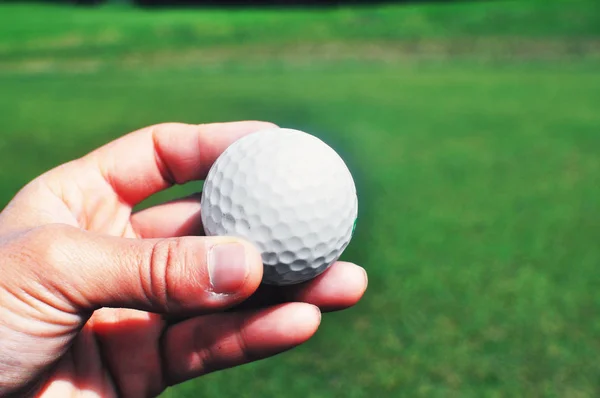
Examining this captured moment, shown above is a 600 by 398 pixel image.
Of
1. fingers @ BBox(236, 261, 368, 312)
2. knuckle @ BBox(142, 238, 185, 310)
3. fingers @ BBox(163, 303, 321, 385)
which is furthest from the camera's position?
fingers @ BBox(236, 261, 368, 312)

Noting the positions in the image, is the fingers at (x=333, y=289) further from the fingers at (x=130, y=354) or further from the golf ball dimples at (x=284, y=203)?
the fingers at (x=130, y=354)

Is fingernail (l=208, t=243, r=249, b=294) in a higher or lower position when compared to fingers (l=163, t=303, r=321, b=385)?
higher

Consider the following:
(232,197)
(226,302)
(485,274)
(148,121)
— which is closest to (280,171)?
(232,197)

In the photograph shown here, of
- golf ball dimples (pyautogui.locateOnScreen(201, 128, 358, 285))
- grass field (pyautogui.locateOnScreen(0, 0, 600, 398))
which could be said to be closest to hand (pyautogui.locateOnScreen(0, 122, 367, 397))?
golf ball dimples (pyautogui.locateOnScreen(201, 128, 358, 285))

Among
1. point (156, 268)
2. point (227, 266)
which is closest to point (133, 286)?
point (156, 268)

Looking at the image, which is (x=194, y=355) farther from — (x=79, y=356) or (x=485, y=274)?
(x=485, y=274)

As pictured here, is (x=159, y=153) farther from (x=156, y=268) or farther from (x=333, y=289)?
(x=156, y=268)

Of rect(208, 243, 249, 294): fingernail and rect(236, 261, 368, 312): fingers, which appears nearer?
rect(208, 243, 249, 294): fingernail

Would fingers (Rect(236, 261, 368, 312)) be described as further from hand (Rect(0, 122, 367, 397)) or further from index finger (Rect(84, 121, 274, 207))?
index finger (Rect(84, 121, 274, 207))
